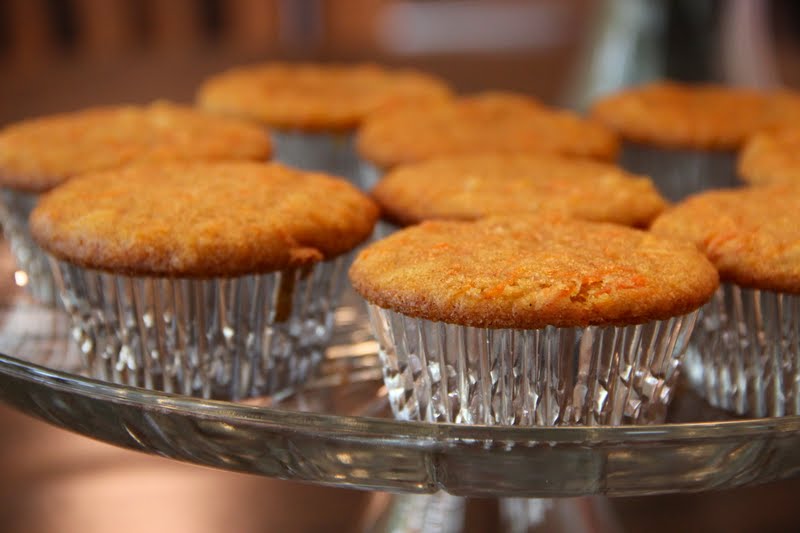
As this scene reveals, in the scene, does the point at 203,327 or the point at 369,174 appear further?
the point at 369,174

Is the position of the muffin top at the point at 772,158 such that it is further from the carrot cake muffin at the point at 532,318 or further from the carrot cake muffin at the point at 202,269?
the carrot cake muffin at the point at 202,269

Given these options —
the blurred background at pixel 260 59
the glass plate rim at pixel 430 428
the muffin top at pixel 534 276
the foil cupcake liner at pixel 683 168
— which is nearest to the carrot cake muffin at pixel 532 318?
the muffin top at pixel 534 276

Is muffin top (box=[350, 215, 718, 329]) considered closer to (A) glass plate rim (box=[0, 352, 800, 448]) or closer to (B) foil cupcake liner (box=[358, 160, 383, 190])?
(A) glass plate rim (box=[0, 352, 800, 448])

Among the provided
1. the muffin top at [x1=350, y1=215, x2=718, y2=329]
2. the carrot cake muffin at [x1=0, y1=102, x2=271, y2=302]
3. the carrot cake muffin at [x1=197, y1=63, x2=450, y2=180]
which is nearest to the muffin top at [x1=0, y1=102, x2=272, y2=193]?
the carrot cake muffin at [x1=0, y1=102, x2=271, y2=302]

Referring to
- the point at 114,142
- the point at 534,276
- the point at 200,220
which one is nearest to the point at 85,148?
the point at 114,142

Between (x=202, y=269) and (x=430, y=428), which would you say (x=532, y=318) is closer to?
(x=430, y=428)
